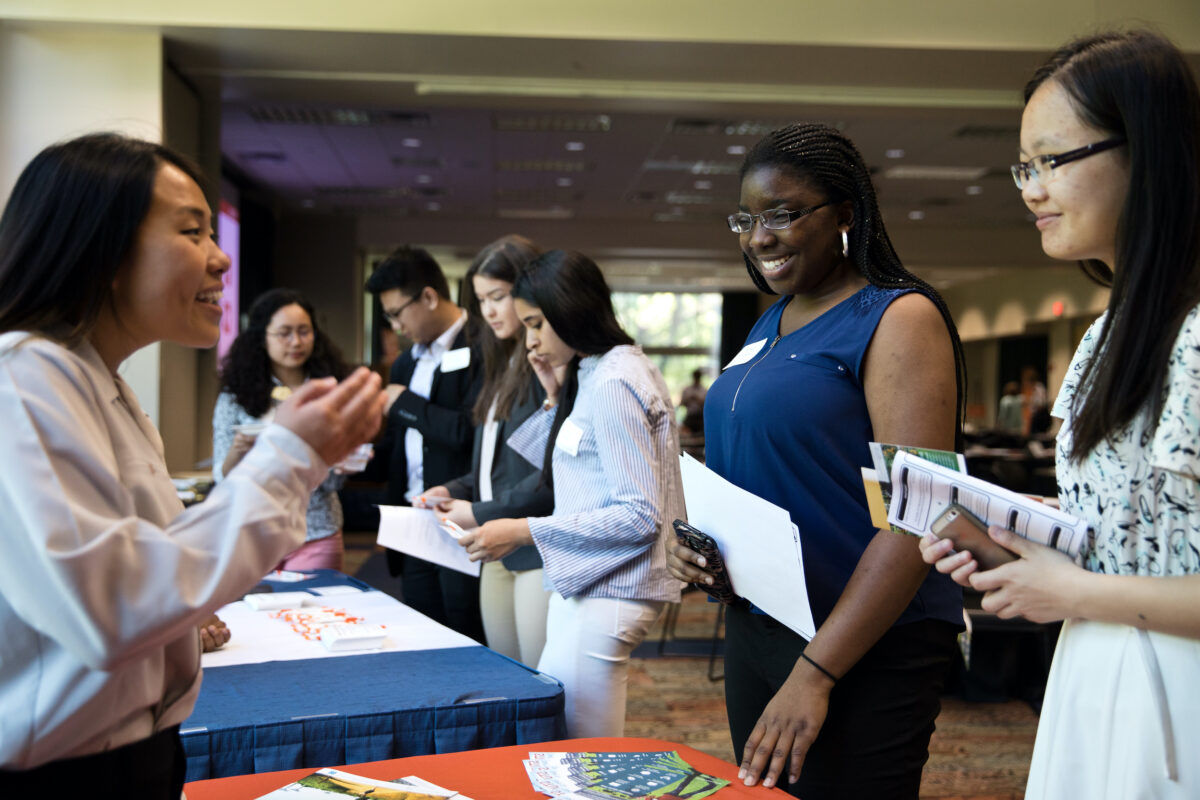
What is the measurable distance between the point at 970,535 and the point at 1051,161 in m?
0.42

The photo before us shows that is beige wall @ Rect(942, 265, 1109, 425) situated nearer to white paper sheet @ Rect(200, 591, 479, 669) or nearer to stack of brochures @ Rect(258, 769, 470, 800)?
white paper sheet @ Rect(200, 591, 479, 669)

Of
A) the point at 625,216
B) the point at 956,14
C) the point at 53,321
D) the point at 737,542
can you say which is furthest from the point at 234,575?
the point at 625,216

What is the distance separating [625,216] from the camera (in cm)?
1364

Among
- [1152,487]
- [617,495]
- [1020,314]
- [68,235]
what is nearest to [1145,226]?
[1152,487]

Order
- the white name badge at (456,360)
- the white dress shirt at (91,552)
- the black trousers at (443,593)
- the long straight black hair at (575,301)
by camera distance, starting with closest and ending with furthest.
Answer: the white dress shirt at (91,552)
the long straight black hair at (575,301)
the black trousers at (443,593)
the white name badge at (456,360)

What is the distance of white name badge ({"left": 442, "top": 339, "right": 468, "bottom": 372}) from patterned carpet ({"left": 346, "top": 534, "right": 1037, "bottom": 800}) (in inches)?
64.9

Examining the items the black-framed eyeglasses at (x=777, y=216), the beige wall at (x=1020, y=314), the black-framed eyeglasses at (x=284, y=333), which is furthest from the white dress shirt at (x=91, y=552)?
the beige wall at (x=1020, y=314)

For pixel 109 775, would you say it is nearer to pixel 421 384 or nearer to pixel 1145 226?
pixel 1145 226

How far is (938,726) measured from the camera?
3916 mm

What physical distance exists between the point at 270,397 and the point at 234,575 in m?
2.98

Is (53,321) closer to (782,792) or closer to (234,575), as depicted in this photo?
(234,575)

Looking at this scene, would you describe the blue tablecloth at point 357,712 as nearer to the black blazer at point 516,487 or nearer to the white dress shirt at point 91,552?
the black blazer at point 516,487

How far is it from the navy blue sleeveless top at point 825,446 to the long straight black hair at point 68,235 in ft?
2.86

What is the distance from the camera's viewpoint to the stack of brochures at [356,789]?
122 cm
